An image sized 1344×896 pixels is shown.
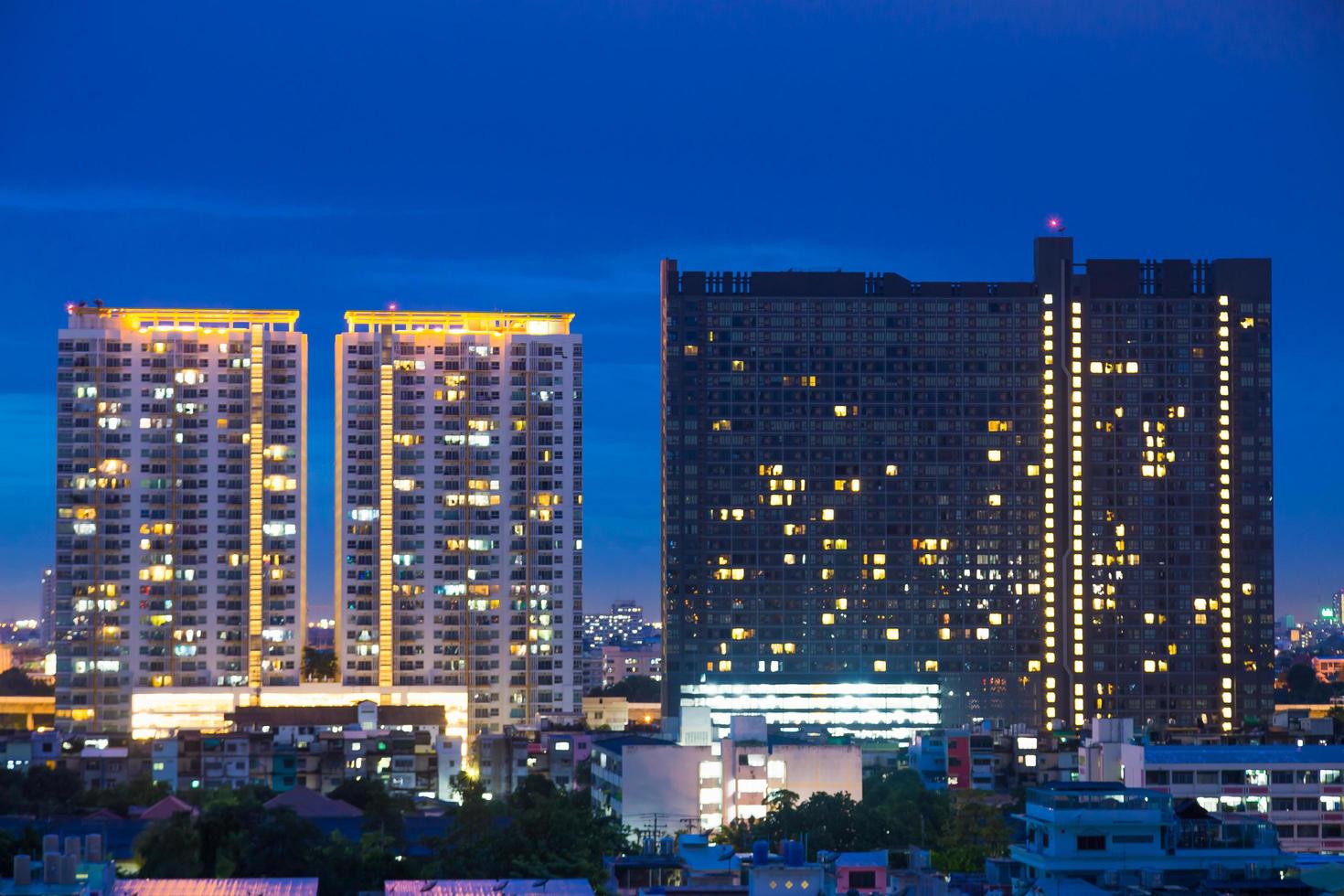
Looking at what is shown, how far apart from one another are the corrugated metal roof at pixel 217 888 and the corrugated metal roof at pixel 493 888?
6.73ft

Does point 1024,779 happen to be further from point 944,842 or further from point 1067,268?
point 1067,268

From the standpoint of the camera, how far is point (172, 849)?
66625 millimetres

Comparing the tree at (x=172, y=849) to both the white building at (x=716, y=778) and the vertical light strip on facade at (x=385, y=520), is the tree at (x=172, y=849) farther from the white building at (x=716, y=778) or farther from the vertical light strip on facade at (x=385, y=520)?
the vertical light strip on facade at (x=385, y=520)

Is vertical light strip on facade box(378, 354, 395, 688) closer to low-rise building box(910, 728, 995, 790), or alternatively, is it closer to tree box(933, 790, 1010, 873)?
low-rise building box(910, 728, 995, 790)

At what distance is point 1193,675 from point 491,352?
139 ft

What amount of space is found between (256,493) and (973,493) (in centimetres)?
3936

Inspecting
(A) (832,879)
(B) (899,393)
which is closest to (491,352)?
(B) (899,393)

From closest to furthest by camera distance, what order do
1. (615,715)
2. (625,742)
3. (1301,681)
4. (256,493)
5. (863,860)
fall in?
(863,860) → (625,742) → (256,493) → (615,715) → (1301,681)

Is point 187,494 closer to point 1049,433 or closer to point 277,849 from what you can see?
point 1049,433

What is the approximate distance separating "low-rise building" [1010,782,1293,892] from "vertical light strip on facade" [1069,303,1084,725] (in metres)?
76.6

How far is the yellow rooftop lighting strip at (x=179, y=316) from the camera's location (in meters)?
130

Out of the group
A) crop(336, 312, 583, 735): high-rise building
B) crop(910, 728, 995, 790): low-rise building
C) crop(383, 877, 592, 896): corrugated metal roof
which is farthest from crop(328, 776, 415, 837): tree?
crop(336, 312, 583, 735): high-rise building

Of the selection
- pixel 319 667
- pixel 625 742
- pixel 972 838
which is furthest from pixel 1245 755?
pixel 319 667

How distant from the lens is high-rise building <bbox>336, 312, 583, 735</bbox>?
12738 centimetres
